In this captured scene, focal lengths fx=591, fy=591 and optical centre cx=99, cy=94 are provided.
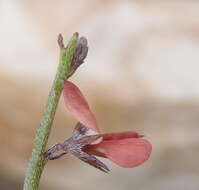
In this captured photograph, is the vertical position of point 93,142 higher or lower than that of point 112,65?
lower

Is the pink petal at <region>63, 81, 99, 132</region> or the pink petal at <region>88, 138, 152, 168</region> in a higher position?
the pink petal at <region>63, 81, 99, 132</region>

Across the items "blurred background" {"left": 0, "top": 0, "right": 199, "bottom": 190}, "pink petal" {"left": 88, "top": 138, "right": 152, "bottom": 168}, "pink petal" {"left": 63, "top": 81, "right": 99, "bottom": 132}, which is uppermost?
"blurred background" {"left": 0, "top": 0, "right": 199, "bottom": 190}

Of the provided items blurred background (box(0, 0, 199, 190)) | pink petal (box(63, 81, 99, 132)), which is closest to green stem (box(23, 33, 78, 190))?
pink petal (box(63, 81, 99, 132))

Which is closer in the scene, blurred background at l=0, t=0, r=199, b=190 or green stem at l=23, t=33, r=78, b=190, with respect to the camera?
green stem at l=23, t=33, r=78, b=190

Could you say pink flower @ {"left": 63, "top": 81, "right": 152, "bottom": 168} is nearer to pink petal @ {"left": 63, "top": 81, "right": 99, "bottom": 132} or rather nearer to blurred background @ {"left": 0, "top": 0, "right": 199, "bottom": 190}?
pink petal @ {"left": 63, "top": 81, "right": 99, "bottom": 132}

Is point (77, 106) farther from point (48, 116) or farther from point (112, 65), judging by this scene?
point (112, 65)

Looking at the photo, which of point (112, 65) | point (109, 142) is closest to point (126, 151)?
point (109, 142)

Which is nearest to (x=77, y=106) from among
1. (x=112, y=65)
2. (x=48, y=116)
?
(x=48, y=116)

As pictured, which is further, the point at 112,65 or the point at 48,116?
the point at 112,65
